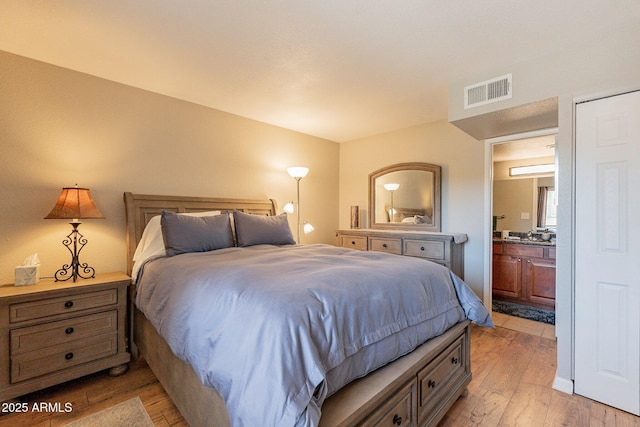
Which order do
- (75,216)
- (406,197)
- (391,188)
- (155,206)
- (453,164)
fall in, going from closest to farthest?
(75,216) → (155,206) → (453,164) → (406,197) → (391,188)

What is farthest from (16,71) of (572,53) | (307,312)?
(572,53)

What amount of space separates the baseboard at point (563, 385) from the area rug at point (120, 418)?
8.86ft

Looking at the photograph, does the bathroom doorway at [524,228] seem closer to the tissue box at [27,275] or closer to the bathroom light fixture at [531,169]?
the bathroom light fixture at [531,169]

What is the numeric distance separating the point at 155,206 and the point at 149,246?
0.53 metres

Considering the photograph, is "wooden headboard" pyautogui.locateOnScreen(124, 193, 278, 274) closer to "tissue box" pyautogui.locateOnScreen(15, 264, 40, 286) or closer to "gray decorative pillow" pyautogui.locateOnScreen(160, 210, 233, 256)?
"gray decorative pillow" pyautogui.locateOnScreen(160, 210, 233, 256)

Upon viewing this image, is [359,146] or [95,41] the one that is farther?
[359,146]

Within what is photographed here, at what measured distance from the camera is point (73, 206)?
2.15 metres

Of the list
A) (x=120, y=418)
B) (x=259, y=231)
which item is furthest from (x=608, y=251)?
(x=120, y=418)

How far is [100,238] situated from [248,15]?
2.21m

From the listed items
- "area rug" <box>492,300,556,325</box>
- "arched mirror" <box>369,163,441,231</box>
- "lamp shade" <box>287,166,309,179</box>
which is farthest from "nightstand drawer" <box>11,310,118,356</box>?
"area rug" <box>492,300,556,325</box>

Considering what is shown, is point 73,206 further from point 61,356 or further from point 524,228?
point 524,228

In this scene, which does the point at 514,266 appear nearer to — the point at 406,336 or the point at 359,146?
the point at 359,146

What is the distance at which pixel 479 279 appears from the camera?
329 centimetres

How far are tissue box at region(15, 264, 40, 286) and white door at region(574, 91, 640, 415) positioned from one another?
3815 millimetres
